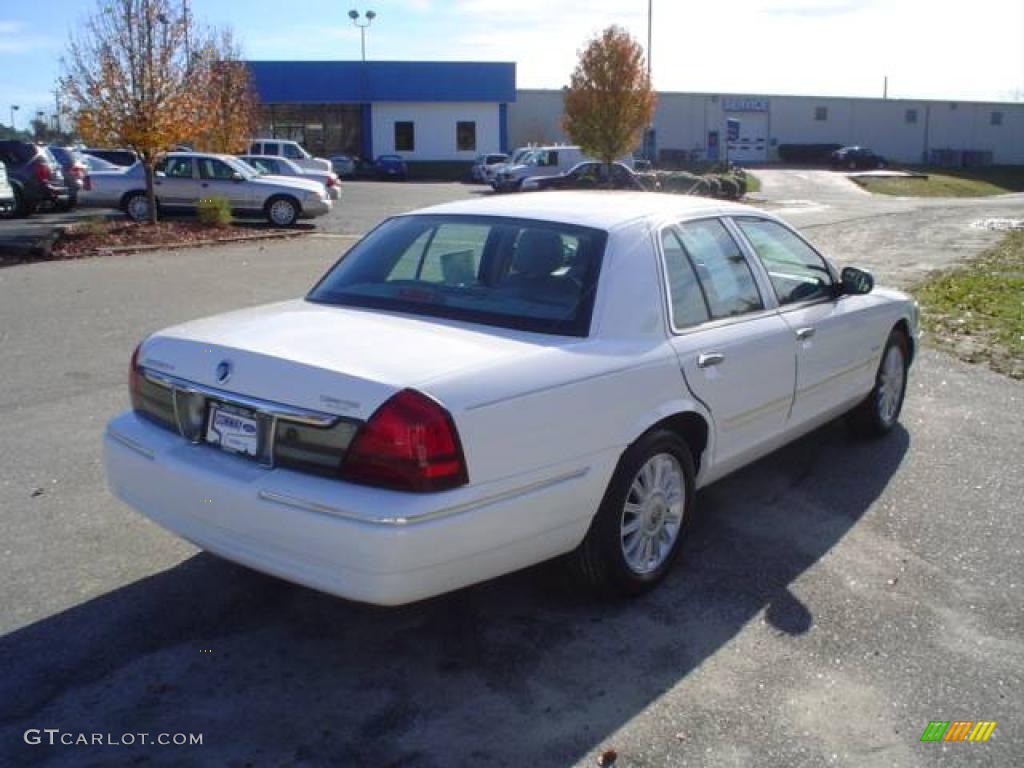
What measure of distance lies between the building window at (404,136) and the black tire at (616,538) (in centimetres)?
5769

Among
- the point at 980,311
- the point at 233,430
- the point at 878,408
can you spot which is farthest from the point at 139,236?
A: the point at 233,430

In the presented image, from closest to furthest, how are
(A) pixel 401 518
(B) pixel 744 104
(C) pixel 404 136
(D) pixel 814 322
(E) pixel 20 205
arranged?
(A) pixel 401 518, (D) pixel 814 322, (E) pixel 20 205, (C) pixel 404 136, (B) pixel 744 104

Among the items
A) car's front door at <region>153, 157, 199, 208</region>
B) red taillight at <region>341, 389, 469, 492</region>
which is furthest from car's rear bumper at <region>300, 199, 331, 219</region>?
red taillight at <region>341, 389, 469, 492</region>

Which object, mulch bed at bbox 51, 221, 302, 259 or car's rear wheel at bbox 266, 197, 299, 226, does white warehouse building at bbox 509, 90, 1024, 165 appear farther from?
mulch bed at bbox 51, 221, 302, 259

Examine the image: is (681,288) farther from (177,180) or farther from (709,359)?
(177,180)

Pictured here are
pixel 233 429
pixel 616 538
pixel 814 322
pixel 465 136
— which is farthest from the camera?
pixel 465 136

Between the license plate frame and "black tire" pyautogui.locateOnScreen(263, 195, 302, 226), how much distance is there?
19448 mm

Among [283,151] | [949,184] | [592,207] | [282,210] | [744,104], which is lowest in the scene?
[949,184]

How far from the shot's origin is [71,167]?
25859mm

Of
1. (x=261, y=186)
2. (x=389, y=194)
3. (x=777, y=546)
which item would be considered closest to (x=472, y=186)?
(x=389, y=194)

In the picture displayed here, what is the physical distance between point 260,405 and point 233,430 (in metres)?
0.19

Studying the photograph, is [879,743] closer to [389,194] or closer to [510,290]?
[510,290]

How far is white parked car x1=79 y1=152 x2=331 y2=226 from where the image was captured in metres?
22.5

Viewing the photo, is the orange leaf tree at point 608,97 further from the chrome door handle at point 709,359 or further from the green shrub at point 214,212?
the chrome door handle at point 709,359
